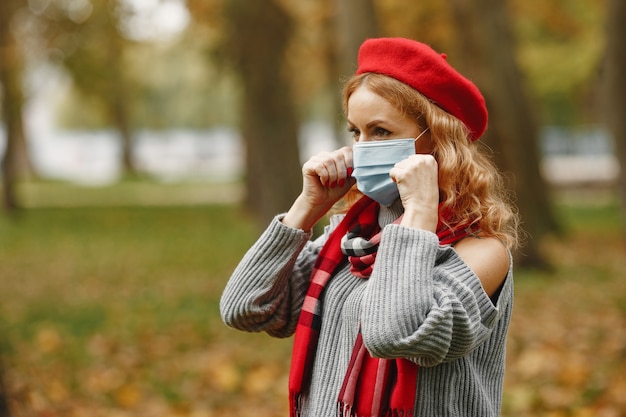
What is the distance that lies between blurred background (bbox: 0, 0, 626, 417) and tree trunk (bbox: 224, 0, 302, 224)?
0.8 inches

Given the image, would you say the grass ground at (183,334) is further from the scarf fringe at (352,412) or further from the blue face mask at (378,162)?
the blue face mask at (378,162)

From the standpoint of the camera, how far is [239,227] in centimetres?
1845

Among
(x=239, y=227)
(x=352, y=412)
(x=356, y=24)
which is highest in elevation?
(x=356, y=24)

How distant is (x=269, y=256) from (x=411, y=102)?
64 cm

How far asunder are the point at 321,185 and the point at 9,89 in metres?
20.1

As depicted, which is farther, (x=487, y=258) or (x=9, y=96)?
(x=9, y=96)

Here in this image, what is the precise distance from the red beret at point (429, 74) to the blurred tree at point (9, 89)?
1880cm

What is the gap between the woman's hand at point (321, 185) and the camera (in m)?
2.77

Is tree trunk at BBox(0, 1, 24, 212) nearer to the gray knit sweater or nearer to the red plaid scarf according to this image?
the gray knit sweater

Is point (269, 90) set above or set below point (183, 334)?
above

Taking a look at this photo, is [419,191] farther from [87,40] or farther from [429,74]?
[87,40]

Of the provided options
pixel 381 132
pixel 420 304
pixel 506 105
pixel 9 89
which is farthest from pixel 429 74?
pixel 9 89

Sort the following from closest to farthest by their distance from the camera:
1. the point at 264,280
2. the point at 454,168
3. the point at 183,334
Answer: the point at 454,168 < the point at 264,280 < the point at 183,334

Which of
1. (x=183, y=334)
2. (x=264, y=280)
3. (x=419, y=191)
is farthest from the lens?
(x=183, y=334)
